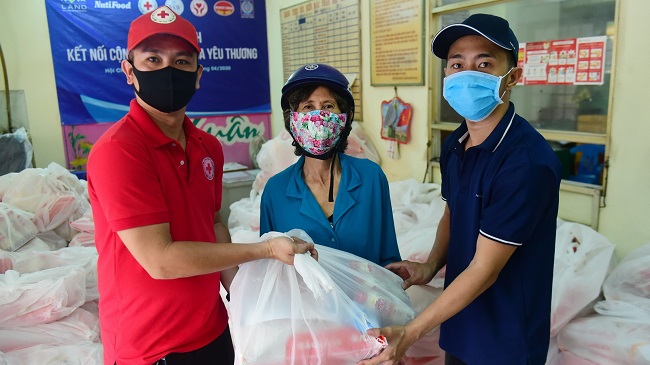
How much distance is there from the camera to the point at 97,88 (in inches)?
166

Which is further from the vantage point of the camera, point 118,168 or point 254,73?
point 254,73

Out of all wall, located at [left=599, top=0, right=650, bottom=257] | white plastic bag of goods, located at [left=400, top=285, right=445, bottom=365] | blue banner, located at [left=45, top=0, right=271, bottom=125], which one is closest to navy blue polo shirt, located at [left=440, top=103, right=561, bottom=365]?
white plastic bag of goods, located at [left=400, top=285, right=445, bottom=365]

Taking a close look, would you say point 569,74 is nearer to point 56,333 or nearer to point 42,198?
point 56,333

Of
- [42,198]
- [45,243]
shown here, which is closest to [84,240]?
[45,243]

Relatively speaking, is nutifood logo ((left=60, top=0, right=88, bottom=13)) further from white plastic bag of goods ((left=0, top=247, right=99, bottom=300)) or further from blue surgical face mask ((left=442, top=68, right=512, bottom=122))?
blue surgical face mask ((left=442, top=68, right=512, bottom=122))

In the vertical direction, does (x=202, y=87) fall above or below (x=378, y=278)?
above

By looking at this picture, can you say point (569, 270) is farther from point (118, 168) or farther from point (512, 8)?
point (118, 168)

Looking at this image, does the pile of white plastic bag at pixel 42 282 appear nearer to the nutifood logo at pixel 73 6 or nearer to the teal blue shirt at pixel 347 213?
the teal blue shirt at pixel 347 213

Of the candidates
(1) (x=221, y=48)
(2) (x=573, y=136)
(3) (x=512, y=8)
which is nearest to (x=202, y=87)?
(1) (x=221, y=48)

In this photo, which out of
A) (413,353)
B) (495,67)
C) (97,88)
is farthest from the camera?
(97,88)

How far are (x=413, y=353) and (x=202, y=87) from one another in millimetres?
3445

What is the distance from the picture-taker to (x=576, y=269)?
1.84 meters

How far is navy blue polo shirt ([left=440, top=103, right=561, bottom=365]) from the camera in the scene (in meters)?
1.09

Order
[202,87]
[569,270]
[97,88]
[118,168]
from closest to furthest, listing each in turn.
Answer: [118,168], [569,270], [97,88], [202,87]
